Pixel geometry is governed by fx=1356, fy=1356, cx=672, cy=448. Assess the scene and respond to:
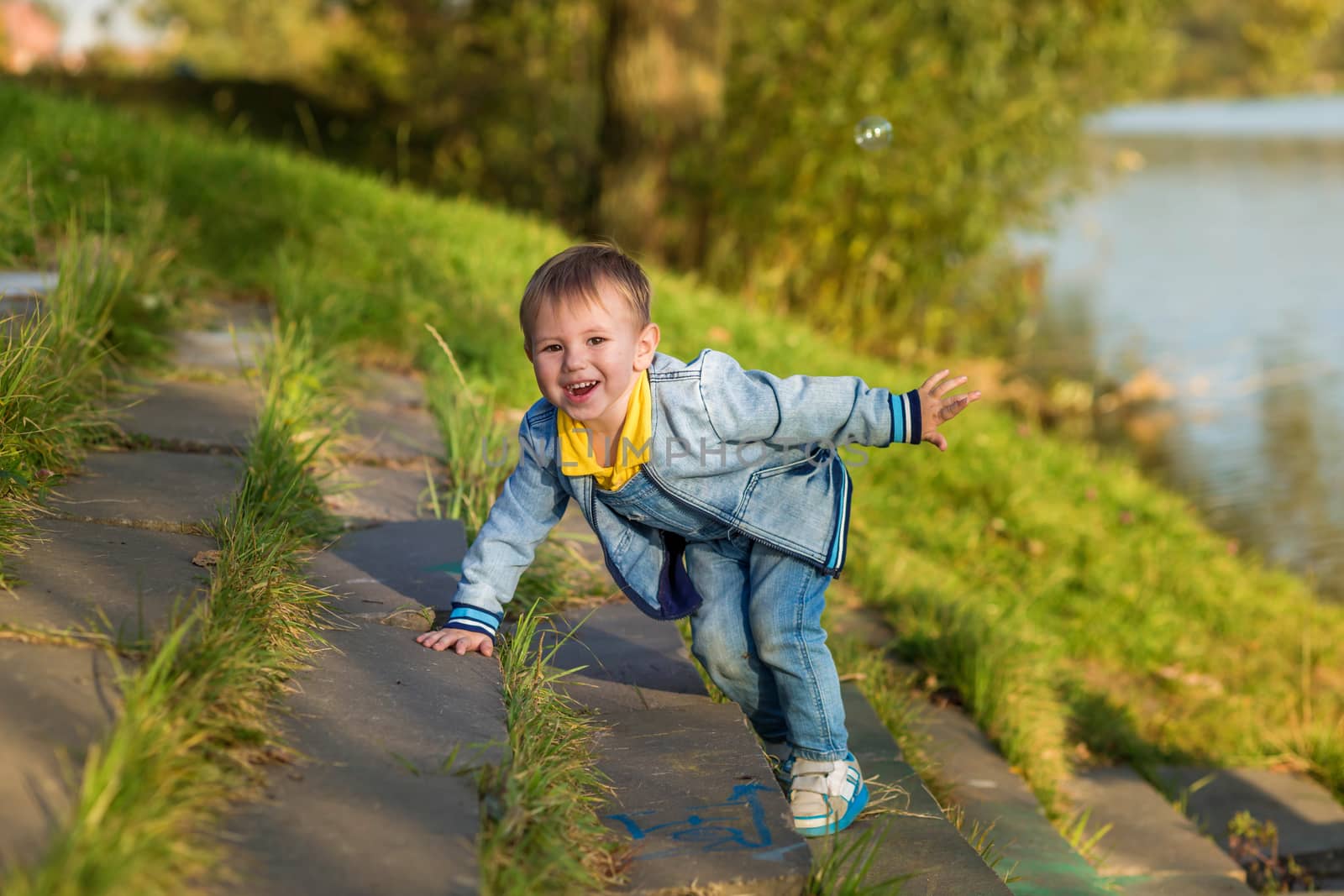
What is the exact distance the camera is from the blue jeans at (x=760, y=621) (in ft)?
9.00

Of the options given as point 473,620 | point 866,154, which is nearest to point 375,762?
point 473,620

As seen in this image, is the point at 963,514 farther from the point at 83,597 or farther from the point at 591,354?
the point at 83,597

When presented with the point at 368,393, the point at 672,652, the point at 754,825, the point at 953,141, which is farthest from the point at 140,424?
the point at 953,141

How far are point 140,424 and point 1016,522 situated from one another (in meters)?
3.56

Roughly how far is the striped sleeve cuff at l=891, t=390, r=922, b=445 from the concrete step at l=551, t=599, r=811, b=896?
0.65m

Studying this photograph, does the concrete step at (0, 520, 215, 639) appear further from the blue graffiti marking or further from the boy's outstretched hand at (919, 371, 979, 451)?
the boy's outstretched hand at (919, 371, 979, 451)

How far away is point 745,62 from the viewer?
31.3 feet

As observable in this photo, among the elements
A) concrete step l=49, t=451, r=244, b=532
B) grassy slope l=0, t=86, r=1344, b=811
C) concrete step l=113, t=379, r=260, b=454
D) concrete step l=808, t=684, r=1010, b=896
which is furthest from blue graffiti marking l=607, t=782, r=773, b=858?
concrete step l=113, t=379, r=260, b=454

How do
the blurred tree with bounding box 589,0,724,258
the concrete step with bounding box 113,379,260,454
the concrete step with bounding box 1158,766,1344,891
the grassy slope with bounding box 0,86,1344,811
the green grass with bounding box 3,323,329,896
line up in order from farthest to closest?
the blurred tree with bounding box 589,0,724,258
the grassy slope with bounding box 0,86,1344,811
the concrete step with bounding box 1158,766,1344,891
the concrete step with bounding box 113,379,260,454
the green grass with bounding box 3,323,329,896

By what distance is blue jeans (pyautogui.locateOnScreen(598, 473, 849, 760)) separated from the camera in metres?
2.74

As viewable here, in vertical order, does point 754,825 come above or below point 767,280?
below

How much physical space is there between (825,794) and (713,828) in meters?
0.52

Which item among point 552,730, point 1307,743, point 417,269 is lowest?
point 1307,743

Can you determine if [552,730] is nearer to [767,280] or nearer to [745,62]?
[767,280]
